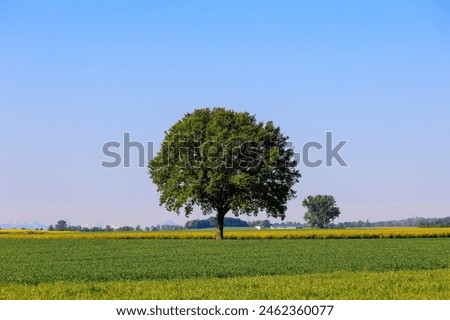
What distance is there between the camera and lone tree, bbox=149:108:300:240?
7294 centimetres

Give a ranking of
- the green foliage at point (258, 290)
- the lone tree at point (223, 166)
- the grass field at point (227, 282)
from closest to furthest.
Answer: the green foliage at point (258, 290) < the grass field at point (227, 282) < the lone tree at point (223, 166)

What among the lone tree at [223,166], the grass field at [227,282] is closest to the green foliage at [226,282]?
the grass field at [227,282]

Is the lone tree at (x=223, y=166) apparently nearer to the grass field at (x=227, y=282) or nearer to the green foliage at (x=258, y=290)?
the grass field at (x=227, y=282)

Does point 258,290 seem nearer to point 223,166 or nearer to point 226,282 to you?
point 226,282

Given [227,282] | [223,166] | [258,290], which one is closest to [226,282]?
[227,282]

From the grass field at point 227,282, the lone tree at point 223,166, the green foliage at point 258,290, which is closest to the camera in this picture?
the green foliage at point 258,290

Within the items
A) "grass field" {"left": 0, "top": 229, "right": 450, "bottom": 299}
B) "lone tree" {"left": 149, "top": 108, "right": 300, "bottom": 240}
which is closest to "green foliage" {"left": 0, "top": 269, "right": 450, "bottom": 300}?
"grass field" {"left": 0, "top": 229, "right": 450, "bottom": 299}

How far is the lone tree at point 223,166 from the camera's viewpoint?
72938 millimetres

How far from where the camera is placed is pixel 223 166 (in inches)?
2879

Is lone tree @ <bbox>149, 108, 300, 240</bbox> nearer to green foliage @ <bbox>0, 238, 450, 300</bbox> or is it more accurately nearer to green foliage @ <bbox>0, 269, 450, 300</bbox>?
green foliage @ <bbox>0, 238, 450, 300</bbox>

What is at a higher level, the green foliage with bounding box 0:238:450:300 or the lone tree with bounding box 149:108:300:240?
the lone tree with bounding box 149:108:300:240

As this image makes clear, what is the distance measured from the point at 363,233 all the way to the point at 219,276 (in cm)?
6167

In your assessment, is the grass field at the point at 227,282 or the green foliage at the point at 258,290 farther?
the grass field at the point at 227,282

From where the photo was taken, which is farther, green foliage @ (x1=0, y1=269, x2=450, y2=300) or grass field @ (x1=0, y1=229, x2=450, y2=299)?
grass field @ (x1=0, y1=229, x2=450, y2=299)
